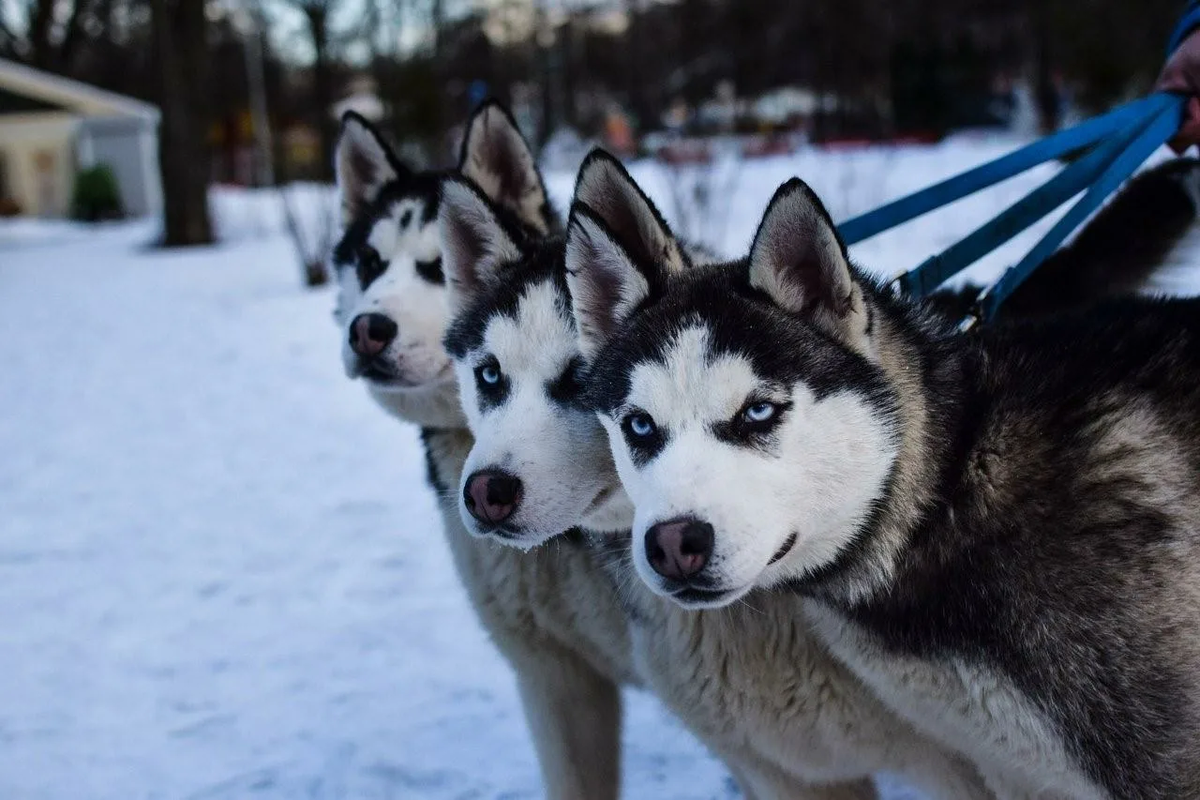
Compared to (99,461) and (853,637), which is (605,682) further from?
(99,461)

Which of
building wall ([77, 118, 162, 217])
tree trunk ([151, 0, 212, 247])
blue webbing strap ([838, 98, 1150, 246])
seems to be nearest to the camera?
blue webbing strap ([838, 98, 1150, 246])

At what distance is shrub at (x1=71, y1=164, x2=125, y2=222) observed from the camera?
28984mm

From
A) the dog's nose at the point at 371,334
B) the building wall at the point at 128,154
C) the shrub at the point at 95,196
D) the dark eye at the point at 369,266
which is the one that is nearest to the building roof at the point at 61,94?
the building wall at the point at 128,154

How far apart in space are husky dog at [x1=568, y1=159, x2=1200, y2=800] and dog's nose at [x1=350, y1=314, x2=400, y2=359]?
920 mm

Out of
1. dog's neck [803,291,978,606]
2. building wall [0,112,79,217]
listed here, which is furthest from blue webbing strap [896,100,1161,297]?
building wall [0,112,79,217]

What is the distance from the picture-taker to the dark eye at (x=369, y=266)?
339 centimetres

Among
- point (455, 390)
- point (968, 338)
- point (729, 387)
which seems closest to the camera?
point (729, 387)

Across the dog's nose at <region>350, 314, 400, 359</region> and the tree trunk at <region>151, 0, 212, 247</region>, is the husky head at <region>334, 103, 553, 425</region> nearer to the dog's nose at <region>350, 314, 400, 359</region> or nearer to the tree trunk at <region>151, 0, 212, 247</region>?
the dog's nose at <region>350, 314, 400, 359</region>

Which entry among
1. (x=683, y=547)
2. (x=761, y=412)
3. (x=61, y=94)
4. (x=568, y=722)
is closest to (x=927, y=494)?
(x=761, y=412)

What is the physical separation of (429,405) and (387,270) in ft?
1.40

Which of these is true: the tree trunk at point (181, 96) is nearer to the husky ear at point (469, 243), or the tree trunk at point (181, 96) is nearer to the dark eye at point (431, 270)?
the dark eye at point (431, 270)

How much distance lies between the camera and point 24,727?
4.27 meters

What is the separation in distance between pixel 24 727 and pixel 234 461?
3.62 m

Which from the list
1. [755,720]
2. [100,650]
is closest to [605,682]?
[755,720]
